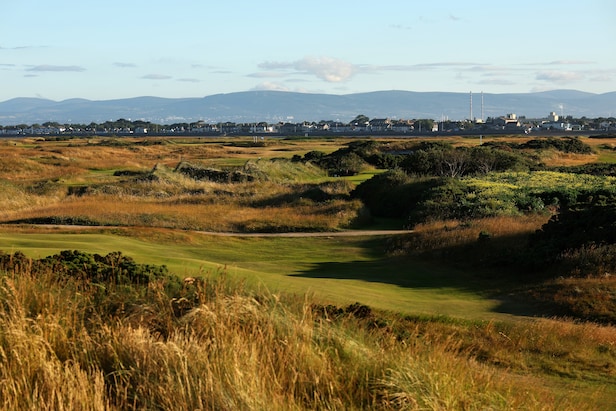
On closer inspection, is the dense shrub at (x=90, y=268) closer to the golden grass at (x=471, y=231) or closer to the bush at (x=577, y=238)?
the bush at (x=577, y=238)

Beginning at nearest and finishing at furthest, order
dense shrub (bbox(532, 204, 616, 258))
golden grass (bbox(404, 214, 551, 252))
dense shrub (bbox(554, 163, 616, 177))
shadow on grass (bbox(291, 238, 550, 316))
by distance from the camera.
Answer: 1. shadow on grass (bbox(291, 238, 550, 316))
2. dense shrub (bbox(532, 204, 616, 258))
3. golden grass (bbox(404, 214, 551, 252))
4. dense shrub (bbox(554, 163, 616, 177))

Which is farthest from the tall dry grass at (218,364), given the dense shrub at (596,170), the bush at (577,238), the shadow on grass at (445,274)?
the dense shrub at (596,170)

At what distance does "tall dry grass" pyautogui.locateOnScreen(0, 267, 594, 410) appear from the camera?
269 inches

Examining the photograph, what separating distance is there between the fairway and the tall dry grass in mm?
2392

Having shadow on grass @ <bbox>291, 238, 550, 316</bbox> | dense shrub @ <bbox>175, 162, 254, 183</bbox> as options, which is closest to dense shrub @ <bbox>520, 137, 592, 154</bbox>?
dense shrub @ <bbox>175, 162, 254, 183</bbox>

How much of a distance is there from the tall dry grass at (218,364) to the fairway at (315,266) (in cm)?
239

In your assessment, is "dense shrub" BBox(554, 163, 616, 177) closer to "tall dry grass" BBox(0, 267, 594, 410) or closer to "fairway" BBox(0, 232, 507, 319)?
"fairway" BBox(0, 232, 507, 319)

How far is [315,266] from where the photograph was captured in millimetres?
26391

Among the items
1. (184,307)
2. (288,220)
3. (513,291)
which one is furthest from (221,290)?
(288,220)

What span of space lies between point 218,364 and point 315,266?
63.1 ft

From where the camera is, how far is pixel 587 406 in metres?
8.81

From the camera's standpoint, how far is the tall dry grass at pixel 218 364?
6.84 metres

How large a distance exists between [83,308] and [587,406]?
5962 millimetres

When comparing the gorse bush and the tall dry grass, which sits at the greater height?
the tall dry grass
